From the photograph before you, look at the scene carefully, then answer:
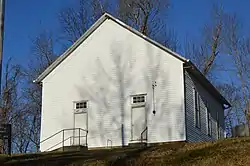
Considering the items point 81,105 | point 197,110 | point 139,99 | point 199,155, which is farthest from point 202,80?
point 199,155

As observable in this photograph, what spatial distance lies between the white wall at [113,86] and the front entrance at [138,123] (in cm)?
27

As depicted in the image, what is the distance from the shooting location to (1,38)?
1470cm

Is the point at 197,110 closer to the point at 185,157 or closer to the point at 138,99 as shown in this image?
the point at 138,99

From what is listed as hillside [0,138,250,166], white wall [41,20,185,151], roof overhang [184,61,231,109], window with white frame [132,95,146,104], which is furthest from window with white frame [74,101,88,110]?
hillside [0,138,250,166]

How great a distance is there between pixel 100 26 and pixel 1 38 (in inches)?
560

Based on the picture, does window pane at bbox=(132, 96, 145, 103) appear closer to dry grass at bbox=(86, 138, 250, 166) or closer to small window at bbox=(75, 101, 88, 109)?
small window at bbox=(75, 101, 88, 109)

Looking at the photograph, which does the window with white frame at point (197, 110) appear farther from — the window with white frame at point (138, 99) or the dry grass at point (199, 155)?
the dry grass at point (199, 155)

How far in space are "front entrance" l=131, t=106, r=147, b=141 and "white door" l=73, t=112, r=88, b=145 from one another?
9.09 feet

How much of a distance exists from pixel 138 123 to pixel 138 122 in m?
0.05

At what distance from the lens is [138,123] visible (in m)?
26.0

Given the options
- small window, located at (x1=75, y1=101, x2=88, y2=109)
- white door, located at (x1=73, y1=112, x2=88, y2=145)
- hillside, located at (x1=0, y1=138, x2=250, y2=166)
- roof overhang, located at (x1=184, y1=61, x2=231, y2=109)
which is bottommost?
hillside, located at (x1=0, y1=138, x2=250, y2=166)

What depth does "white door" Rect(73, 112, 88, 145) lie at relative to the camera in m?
26.9

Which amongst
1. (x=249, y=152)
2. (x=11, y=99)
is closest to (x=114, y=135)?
(x=249, y=152)

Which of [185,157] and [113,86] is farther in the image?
[113,86]
